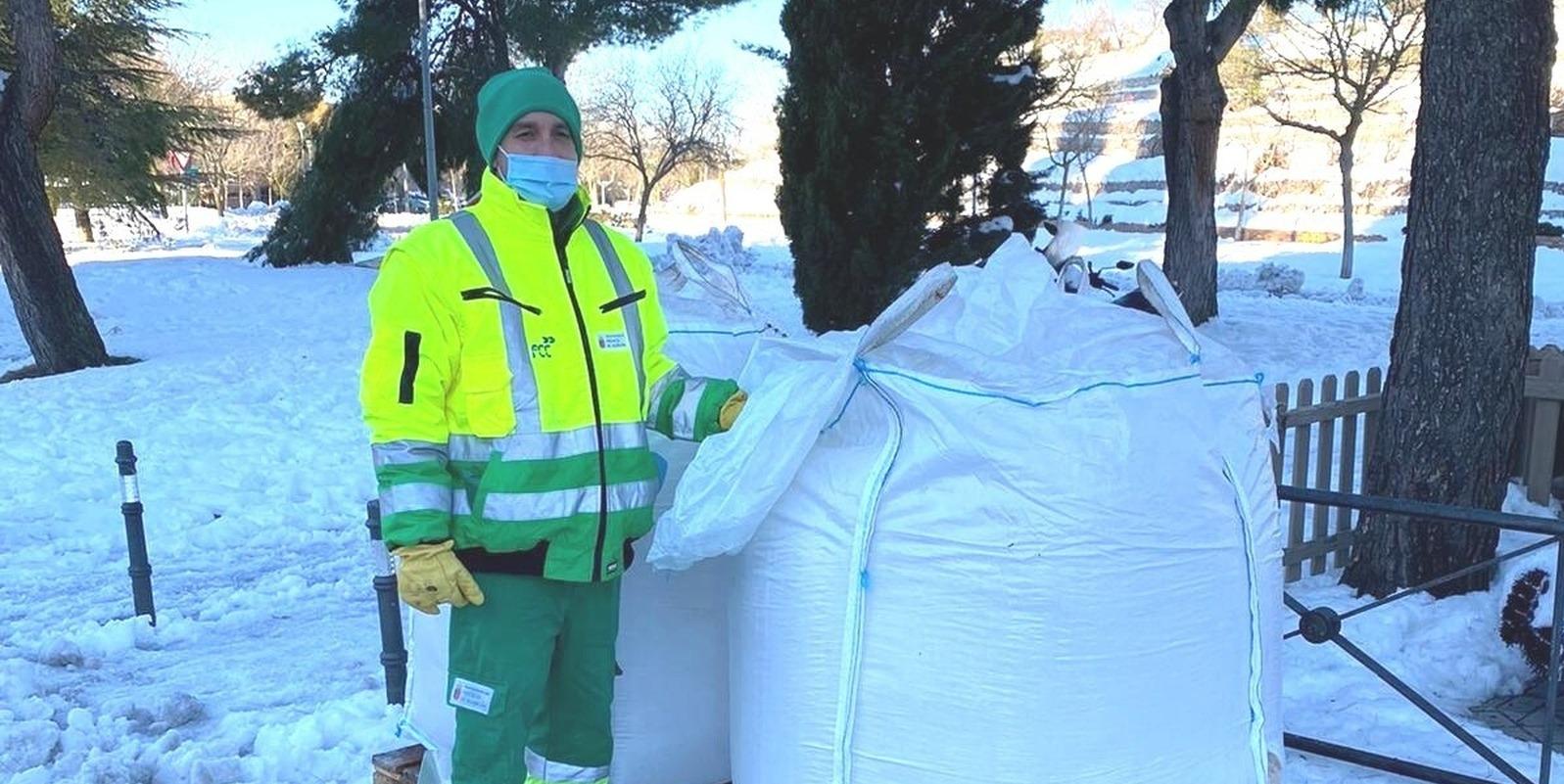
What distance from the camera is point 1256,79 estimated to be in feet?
95.4

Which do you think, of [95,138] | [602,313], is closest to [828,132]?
[602,313]

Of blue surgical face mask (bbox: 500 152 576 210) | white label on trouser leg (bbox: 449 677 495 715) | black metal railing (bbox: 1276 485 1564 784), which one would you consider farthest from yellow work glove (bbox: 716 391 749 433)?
black metal railing (bbox: 1276 485 1564 784)

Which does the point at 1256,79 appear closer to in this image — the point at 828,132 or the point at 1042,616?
the point at 828,132

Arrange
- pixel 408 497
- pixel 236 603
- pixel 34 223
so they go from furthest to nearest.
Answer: pixel 34 223, pixel 236 603, pixel 408 497

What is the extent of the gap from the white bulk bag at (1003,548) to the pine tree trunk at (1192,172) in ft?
35.5

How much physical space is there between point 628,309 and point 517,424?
0.38m

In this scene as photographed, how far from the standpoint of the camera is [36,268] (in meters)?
11.0

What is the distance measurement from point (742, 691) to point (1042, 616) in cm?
72

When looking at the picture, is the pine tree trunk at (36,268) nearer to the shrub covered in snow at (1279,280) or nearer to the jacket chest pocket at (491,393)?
the jacket chest pocket at (491,393)

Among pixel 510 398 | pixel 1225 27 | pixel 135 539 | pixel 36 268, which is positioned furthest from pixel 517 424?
pixel 1225 27

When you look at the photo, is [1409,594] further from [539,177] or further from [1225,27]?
[1225,27]

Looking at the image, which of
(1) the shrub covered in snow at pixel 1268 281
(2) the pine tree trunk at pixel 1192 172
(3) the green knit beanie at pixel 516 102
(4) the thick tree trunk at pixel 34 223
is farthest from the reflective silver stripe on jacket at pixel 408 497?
(1) the shrub covered in snow at pixel 1268 281

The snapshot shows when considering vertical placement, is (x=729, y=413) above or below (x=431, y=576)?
above

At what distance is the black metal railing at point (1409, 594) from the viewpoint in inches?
114
